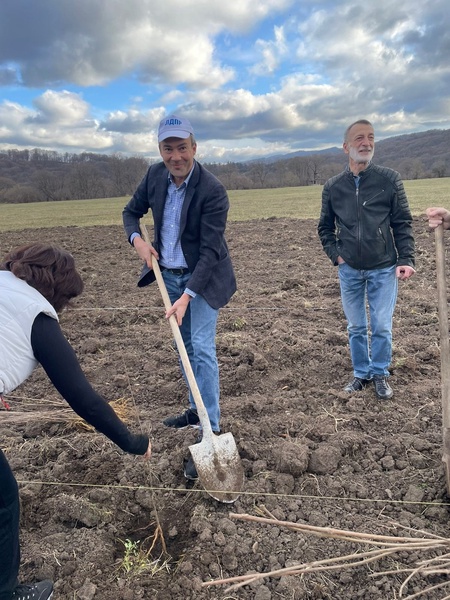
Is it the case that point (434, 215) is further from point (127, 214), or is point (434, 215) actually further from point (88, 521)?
point (88, 521)

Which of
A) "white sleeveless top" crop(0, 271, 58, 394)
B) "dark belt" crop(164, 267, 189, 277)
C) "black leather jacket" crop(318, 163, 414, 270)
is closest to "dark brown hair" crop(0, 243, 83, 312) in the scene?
"white sleeveless top" crop(0, 271, 58, 394)

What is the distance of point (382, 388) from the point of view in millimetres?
3918

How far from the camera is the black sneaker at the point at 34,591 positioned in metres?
2.14

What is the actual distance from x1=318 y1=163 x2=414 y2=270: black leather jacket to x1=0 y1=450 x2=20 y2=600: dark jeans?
2.90m

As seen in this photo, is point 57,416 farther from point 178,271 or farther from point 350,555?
point 350,555

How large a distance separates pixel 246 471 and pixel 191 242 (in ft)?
5.22

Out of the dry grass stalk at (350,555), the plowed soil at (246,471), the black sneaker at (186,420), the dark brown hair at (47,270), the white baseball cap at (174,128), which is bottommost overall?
the plowed soil at (246,471)

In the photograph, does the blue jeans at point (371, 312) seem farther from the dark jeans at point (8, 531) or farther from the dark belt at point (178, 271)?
the dark jeans at point (8, 531)

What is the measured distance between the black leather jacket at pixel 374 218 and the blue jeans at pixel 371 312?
109 mm

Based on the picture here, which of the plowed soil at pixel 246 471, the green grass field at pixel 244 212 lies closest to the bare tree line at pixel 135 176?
the green grass field at pixel 244 212

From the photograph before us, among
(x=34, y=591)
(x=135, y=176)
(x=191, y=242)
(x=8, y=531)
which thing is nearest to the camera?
(x=8, y=531)

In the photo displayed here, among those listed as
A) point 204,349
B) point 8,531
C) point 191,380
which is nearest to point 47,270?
point 8,531

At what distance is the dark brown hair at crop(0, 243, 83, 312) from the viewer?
2.00m

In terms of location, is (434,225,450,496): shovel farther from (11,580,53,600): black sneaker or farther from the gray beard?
(11,580,53,600): black sneaker
